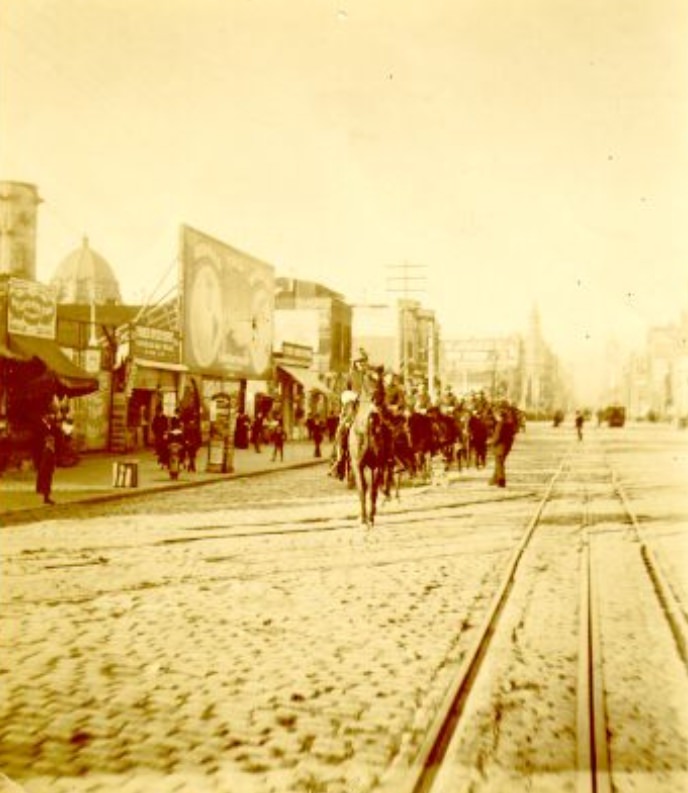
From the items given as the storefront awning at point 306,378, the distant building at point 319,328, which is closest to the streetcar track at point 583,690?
the storefront awning at point 306,378

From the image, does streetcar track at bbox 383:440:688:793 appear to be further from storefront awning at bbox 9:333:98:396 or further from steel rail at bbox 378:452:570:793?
storefront awning at bbox 9:333:98:396

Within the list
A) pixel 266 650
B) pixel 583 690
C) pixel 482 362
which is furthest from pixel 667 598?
pixel 482 362

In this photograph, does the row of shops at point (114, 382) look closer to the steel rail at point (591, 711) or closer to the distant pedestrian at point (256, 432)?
the distant pedestrian at point (256, 432)

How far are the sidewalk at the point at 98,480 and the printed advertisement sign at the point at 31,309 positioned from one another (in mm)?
3609

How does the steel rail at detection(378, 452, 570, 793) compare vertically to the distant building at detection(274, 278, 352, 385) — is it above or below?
below

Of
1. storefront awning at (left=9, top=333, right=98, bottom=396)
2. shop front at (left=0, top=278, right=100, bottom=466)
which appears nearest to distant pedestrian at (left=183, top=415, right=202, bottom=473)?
storefront awning at (left=9, top=333, right=98, bottom=396)

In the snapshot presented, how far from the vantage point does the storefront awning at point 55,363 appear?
26281 millimetres

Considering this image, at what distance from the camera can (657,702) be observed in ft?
21.6

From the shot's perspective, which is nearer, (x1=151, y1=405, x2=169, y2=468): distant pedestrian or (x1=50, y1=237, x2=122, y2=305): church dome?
(x1=151, y1=405, x2=169, y2=468): distant pedestrian

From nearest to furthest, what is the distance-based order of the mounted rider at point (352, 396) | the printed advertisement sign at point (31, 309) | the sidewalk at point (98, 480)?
1. the mounted rider at point (352, 396)
2. the sidewalk at point (98, 480)
3. the printed advertisement sign at point (31, 309)

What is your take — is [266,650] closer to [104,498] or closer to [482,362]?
[104,498]

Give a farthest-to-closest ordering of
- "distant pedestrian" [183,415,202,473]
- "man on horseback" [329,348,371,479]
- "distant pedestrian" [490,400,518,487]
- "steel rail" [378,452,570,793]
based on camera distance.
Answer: "distant pedestrian" [183,415,202,473]
"distant pedestrian" [490,400,518,487]
"man on horseback" [329,348,371,479]
"steel rail" [378,452,570,793]

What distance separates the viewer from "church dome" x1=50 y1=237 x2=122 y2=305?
286 ft

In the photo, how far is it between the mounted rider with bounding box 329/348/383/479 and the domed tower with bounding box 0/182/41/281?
19509 mm
